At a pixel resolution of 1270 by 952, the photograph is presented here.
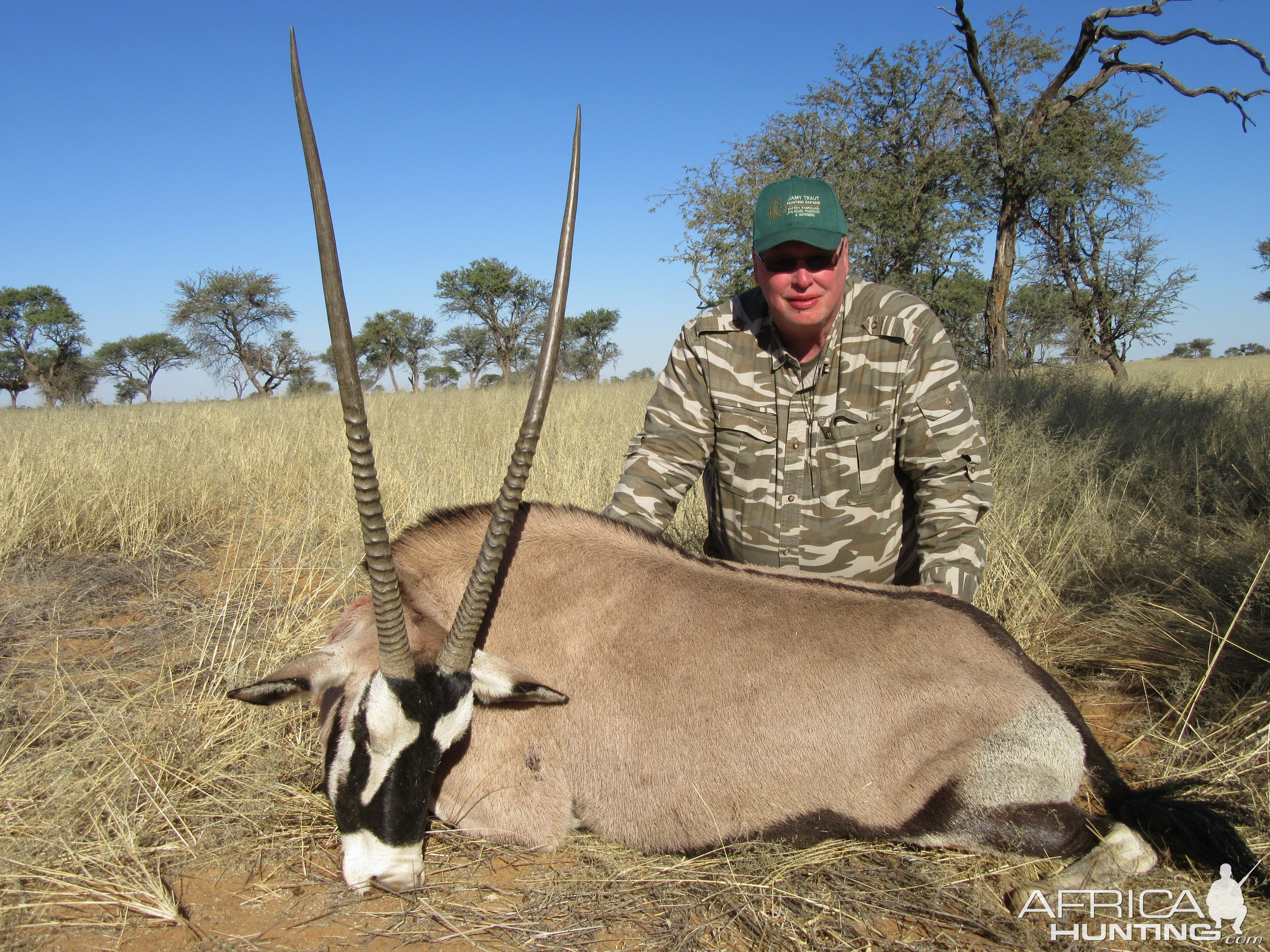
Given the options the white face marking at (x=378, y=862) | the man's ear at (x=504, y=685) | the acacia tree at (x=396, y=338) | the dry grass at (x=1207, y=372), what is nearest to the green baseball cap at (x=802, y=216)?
the man's ear at (x=504, y=685)

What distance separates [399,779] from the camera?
2.11m

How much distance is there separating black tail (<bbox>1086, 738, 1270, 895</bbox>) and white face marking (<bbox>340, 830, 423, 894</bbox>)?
204 centimetres

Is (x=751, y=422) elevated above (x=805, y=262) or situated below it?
below

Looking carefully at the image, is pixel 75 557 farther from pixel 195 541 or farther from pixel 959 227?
pixel 959 227

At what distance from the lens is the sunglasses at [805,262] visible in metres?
3.14

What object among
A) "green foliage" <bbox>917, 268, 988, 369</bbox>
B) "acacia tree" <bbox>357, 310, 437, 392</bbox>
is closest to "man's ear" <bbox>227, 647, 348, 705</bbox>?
"green foliage" <bbox>917, 268, 988, 369</bbox>

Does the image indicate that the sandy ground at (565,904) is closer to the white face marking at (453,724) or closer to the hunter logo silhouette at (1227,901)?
the hunter logo silhouette at (1227,901)

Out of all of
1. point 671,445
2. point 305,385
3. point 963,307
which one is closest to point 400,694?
point 671,445

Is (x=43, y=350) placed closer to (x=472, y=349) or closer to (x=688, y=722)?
(x=472, y=349)

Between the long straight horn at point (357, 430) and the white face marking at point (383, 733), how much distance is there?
0.24 ft

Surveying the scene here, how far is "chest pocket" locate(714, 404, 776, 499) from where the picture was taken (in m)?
3.50

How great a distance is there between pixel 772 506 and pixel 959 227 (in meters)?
11.9

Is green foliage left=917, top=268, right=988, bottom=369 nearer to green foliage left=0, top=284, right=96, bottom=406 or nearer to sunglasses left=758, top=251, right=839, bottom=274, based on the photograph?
sunglasses left=758, top=251, right=839, bottom=274

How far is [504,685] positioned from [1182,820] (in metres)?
2.02
